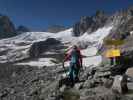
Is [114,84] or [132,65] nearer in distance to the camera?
[114,84]

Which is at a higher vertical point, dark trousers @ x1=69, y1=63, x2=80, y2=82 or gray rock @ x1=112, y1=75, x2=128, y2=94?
dark trousers @ x1=69, y1=63, x2=80, y2=82

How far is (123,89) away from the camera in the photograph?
15.8 metres

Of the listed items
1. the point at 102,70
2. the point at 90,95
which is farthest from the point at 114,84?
the point at 102,70

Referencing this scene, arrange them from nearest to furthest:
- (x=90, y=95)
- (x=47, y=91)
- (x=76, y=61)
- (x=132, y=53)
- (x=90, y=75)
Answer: (x=90, y=95) → (x=76, y=61) → (x=47, y=91) → (x=90, y=75) → (x=132, y=53)

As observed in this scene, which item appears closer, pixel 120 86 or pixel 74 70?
pixel 120 86

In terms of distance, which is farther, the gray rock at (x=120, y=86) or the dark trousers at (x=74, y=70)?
the dark trousers at (x=74, y=70)

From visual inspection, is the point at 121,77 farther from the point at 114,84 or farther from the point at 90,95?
the point at 90,95

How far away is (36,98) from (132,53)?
36.6ft

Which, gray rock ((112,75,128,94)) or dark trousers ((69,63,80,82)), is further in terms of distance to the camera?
dark trousers ((69,63,80,82))

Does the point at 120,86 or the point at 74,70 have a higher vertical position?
the point at 74,70

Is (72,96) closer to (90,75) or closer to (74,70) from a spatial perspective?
(74,70)

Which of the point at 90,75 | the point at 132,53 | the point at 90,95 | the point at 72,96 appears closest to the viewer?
the point at 90,95

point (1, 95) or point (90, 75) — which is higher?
point (90, 75)

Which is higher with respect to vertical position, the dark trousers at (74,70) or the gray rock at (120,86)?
the dark trousers at (74,70)
